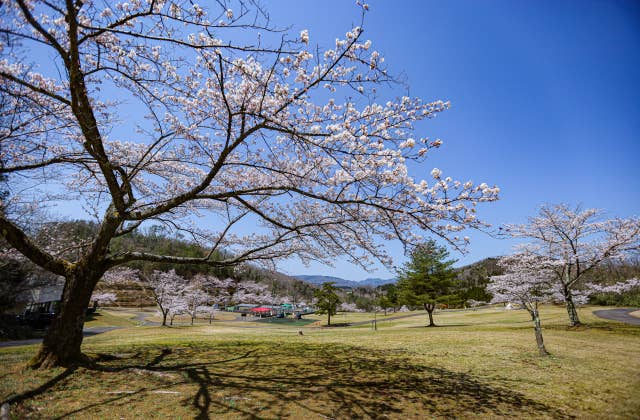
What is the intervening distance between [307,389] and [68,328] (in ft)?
17.8

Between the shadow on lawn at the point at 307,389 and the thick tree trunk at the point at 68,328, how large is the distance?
0.56 metres

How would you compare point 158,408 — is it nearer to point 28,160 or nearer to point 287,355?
point 287,355

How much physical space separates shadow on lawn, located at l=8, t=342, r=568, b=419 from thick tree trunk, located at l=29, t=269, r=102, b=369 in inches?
21.9

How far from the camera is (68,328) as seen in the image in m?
5.95

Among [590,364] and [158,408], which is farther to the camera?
[590,364]

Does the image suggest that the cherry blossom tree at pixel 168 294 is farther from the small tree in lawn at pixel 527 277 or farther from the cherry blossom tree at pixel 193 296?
the small tree in lawn at pixel 527 277

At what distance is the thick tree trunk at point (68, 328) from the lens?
5.75 m

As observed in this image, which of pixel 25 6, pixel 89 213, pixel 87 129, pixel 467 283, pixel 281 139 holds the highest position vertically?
pixel 25 6

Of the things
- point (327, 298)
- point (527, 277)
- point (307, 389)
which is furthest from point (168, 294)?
point (527, 277)

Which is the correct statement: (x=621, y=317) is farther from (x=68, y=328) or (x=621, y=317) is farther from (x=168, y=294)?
(x=168, y=294)

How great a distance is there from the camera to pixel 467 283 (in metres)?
84.1

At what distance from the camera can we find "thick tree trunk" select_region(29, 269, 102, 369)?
5.75m

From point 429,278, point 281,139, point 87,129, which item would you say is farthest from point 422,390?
point 429,278

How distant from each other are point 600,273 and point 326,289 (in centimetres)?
3911
